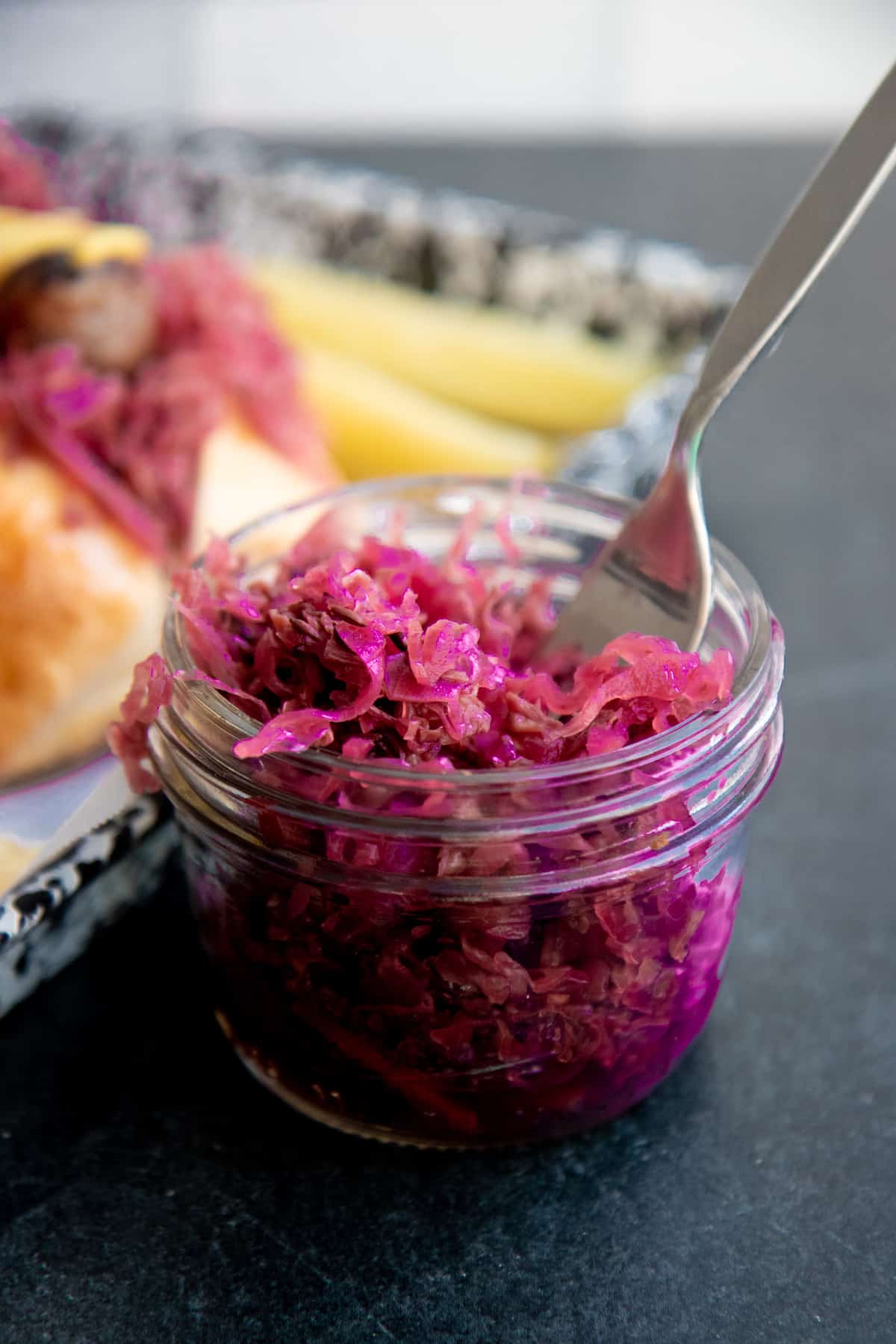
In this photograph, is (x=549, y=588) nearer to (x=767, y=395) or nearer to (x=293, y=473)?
(x=293, y=473)

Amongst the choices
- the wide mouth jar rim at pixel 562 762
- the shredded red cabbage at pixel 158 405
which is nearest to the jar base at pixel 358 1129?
the wide mouth jar rim at pixel 562 762

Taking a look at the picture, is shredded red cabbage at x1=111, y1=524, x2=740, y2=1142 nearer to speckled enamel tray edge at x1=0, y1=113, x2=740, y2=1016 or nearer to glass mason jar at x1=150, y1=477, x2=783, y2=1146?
glass mason jar at x1=150, y1=477, x2=783, y2=1146

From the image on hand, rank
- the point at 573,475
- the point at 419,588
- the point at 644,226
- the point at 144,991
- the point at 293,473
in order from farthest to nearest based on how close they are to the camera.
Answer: the point at 644,226 < the point at 293,473 < the point at 573,475 < the point at 144,991 < the point at 419,588

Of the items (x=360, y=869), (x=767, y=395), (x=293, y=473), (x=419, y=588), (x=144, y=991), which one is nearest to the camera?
(x=360, y=869)

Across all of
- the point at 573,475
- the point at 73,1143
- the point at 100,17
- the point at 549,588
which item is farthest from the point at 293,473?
the point at 100,17

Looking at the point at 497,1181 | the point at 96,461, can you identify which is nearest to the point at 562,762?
the point at 497,1181

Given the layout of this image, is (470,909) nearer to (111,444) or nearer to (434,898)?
(434,898)

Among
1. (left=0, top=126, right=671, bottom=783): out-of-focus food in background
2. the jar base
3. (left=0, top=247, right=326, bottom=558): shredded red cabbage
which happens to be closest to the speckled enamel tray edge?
(left=0, top=126, right=671, bottom=783): out-of-focus food in background
